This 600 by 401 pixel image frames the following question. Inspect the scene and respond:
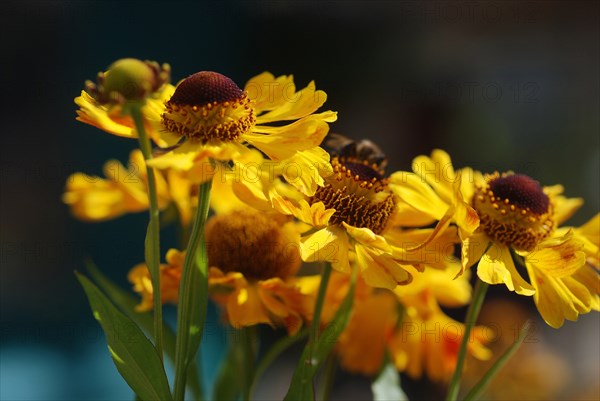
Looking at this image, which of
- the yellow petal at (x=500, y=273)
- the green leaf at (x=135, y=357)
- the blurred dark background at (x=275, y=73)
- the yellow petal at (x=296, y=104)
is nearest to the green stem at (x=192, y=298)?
the green leaf at (x=135, y=357)

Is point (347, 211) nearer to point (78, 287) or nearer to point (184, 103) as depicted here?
point (184, 103)

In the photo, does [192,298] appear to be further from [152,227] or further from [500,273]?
[500,273]

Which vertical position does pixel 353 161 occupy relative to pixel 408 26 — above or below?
above

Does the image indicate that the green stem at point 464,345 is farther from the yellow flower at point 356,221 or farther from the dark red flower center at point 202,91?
the dark red flower center at point 202,91

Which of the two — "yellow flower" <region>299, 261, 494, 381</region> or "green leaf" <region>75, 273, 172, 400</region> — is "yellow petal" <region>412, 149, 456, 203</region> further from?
"green leaf" <region>75, 273, 172, 400</region>

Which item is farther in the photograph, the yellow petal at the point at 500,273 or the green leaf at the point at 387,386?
the green leaf at the point at 387,386

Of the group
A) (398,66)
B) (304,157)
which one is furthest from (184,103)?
(398,66)
